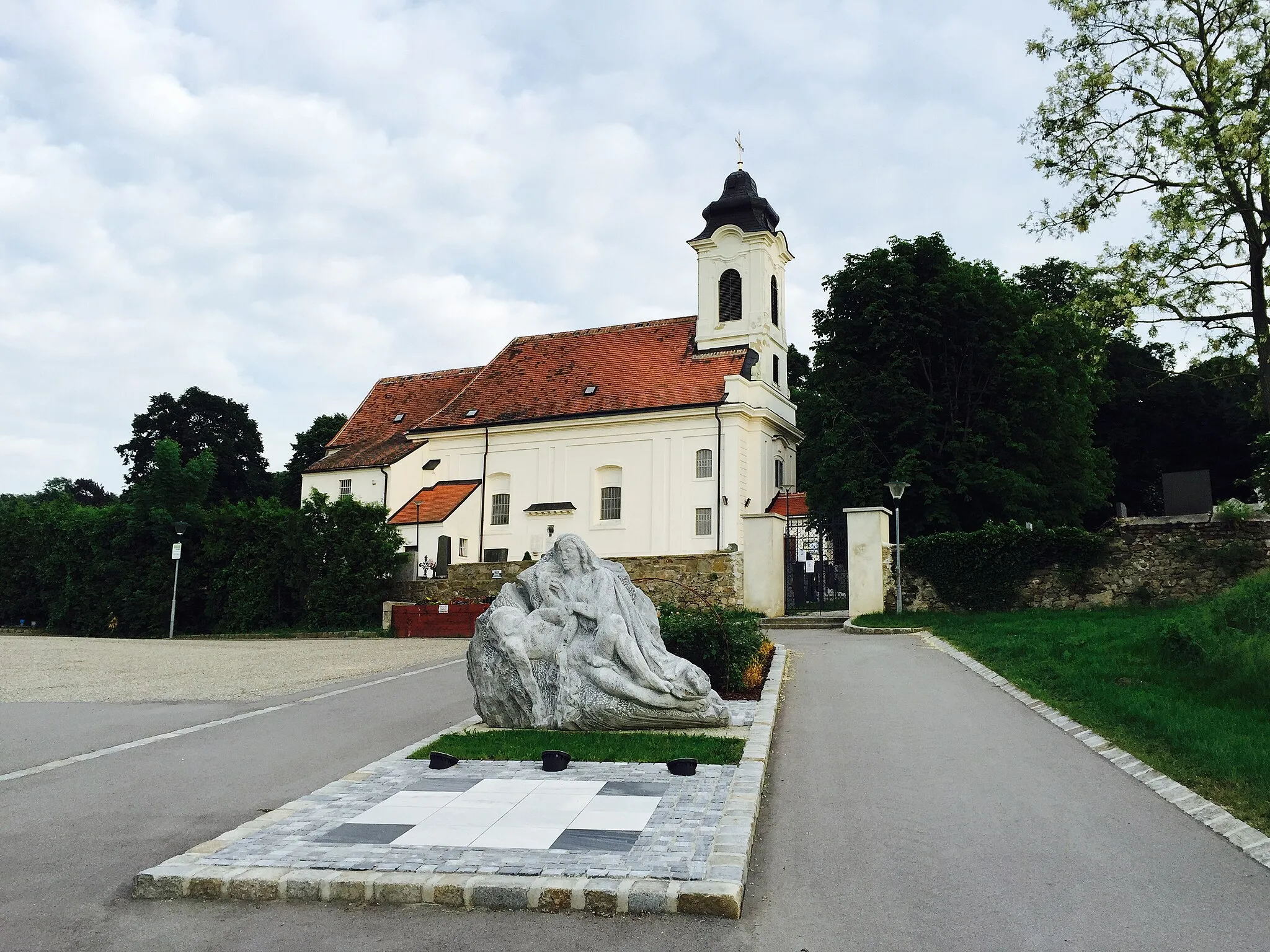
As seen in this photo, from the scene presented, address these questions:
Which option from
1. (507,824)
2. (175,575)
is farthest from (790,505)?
(507,824)

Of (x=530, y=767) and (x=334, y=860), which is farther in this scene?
(x=530, y=767)

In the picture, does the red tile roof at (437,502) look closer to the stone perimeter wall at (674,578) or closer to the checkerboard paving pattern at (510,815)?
the stone perimeter wall at (674,578)

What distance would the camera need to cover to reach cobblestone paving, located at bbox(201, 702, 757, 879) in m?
5.02

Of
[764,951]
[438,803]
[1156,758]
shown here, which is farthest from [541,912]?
[1156,758]

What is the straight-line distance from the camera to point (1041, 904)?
4.86m

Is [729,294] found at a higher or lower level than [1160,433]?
higher

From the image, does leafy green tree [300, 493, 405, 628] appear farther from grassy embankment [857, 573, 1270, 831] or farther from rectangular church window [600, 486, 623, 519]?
grassy embankment [857, 573, 1270, 831]

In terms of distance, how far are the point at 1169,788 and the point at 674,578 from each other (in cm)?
1901

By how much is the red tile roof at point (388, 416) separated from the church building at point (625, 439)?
266 mm

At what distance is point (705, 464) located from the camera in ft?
131

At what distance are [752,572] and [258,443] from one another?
48906mm

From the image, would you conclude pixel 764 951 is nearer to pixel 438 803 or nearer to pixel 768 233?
pixel 438 803

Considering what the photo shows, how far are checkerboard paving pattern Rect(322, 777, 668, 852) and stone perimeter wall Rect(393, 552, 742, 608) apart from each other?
17.1 meters

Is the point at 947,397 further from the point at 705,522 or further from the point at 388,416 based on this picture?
the point at 388,416
